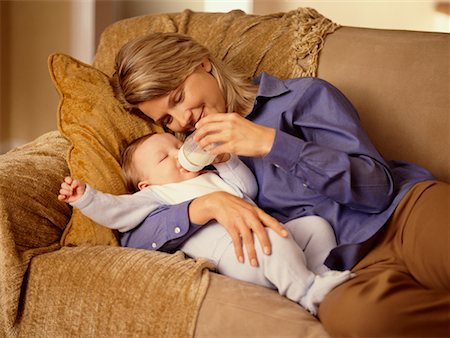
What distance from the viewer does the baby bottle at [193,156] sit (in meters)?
1.66

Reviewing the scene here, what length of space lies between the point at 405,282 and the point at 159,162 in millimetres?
654

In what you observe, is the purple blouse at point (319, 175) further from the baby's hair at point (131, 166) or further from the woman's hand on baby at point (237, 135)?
the baby's hair at point (131, 166)

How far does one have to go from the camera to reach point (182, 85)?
175 centimetres

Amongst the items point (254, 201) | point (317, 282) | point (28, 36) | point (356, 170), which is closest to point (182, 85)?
point (254, 201)

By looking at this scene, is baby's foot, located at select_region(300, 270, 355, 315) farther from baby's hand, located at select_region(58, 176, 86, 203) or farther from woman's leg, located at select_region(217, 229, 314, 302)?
baby's hand, located at select_region(58, 176, 86, 203)

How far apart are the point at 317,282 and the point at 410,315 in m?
0.21

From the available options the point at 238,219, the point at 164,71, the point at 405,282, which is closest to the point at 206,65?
the point at 164,71

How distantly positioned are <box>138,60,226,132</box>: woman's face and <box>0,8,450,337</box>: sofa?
135 mm

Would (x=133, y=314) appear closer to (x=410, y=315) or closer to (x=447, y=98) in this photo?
(x=410, y=315)

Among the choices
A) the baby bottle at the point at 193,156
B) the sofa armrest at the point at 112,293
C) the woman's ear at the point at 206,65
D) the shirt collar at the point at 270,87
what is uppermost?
the woman's ear at the point at 206,65

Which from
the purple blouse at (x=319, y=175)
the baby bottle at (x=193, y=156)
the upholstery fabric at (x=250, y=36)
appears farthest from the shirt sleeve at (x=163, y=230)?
the upholstery fabric at (x=250, y=36)

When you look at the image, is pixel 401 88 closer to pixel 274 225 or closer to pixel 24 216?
pixel 274 225

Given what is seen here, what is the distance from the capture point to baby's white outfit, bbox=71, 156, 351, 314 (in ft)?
4.76

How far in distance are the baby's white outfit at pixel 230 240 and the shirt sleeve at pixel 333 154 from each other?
12 centimetres
